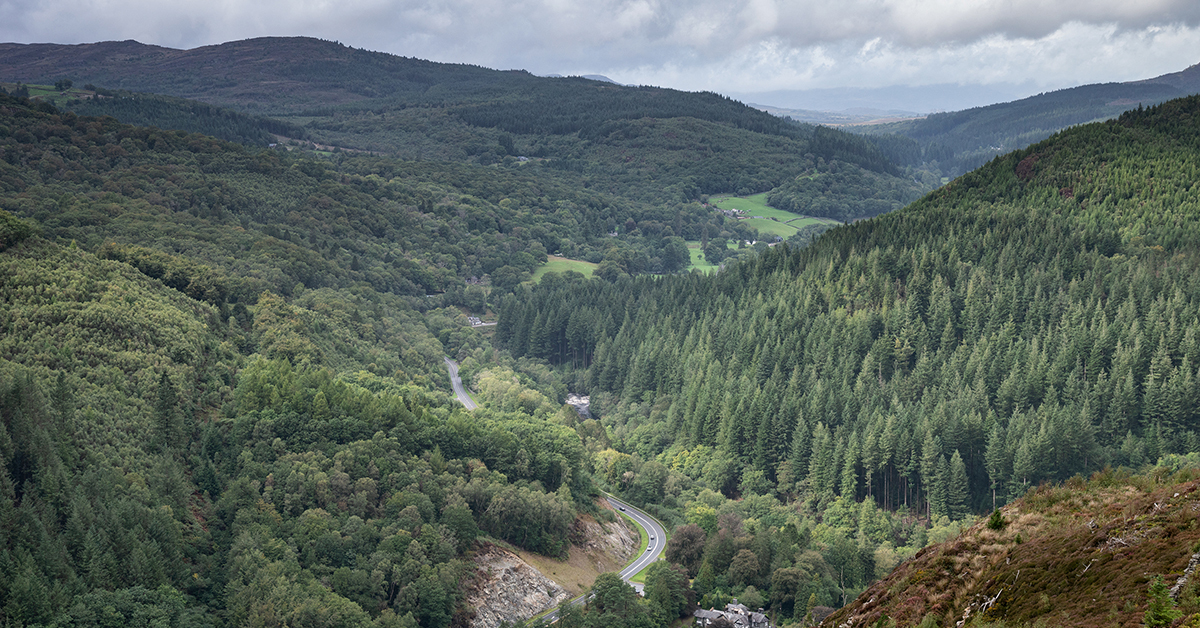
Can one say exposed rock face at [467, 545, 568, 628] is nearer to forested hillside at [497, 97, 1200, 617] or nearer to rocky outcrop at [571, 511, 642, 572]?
rocky outcrop at [571, 511, 642, 572]

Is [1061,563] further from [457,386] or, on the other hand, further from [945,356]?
[457,386]

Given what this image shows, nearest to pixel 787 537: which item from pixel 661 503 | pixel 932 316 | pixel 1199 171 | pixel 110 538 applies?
pixel 661 503

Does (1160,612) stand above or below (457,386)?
above

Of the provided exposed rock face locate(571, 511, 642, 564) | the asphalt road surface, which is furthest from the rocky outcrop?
the asphalt road surface

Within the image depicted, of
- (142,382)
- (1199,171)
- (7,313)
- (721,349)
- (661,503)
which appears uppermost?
(1199,171)

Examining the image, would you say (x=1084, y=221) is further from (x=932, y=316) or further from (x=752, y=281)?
(x=752, y=281)

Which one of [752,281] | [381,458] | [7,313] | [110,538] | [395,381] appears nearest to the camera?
[110,538]

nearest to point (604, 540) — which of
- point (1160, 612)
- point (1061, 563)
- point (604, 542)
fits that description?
point (604, 542)

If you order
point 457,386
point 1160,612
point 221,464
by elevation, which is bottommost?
point 457,386
